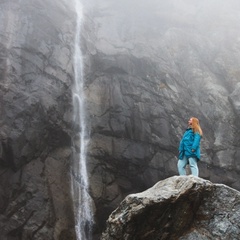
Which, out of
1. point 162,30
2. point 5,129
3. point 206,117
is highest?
point 162,30

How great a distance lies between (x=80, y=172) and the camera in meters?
16.0

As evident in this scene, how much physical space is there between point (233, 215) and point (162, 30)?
2057cm

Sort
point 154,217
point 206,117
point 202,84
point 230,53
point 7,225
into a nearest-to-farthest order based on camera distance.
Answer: point 154,217, point 7,225, point 206,117, point 202,84, point 230,53

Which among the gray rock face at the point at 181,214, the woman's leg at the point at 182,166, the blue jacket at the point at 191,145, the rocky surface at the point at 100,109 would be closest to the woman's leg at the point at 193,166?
the blue jacket at the point at 191,145

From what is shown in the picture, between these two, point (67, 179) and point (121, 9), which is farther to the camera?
point (121, 9)

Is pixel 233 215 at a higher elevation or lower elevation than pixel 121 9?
lower

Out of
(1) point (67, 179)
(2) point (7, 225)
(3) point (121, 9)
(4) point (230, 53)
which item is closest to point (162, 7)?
(3) point (121, 9)

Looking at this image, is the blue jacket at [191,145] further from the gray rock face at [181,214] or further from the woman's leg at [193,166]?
the gray rock face at [181,214]

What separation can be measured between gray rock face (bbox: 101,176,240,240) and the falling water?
6124mm

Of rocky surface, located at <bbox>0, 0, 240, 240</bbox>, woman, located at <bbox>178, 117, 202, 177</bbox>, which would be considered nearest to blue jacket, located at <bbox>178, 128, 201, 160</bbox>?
woman, located at <bbox>178, 117, 202, 177</bbox>

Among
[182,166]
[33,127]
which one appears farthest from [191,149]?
[33,127]

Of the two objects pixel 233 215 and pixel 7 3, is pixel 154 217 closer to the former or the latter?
pixel 233 215

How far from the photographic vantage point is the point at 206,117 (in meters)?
19.8

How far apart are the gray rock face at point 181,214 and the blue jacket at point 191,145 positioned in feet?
5.99
